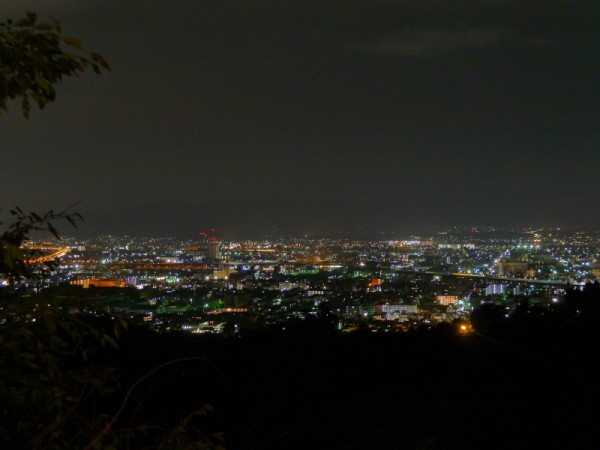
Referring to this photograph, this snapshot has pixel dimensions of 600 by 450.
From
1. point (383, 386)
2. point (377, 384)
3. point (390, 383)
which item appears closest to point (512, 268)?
point (390, 383)

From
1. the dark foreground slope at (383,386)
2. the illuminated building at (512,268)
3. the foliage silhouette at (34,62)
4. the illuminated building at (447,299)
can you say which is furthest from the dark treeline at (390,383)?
the illuminated building at (512,268)

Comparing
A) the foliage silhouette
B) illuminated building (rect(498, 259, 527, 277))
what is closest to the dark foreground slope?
the foliage silhouette

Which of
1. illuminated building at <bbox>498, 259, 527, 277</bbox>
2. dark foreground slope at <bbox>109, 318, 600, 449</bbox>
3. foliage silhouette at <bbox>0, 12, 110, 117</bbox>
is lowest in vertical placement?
illuminated building at <bbox>498, 259, 527, 277</bbox>

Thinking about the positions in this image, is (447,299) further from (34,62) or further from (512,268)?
(34,62)

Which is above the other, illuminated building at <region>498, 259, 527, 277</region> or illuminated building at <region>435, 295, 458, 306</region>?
illuminated building at <region>498, 259, 527, 277</region>

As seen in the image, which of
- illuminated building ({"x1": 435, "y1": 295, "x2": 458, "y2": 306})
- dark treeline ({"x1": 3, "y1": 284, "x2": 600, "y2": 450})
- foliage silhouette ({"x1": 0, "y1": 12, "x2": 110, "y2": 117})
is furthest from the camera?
illuminated building ({"x1": 435, "y1": 295, "x2": 458, "y2": 306})

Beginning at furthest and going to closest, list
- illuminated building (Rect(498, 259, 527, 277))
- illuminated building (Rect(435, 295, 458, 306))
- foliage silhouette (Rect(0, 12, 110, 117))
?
illuminated building (Rect(498, 259, 527, 277)) < illuminated building (Rect(435, 295, 458, 306)) < foliage silhouette (Rect(0, 12, 110, 117))

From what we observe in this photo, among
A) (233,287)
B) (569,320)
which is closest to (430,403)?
(569,320)

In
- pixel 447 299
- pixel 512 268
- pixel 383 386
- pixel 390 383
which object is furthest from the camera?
pixel 512 268

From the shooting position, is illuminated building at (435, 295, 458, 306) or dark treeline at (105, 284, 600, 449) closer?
dark treeline at (105, 284, 600, 449)

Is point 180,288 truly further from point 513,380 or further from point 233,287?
point 513,380

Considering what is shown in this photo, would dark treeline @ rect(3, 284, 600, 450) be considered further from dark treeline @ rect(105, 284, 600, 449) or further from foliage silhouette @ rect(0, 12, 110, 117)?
foliage silhouette @ rect(0, 12, 110, 117)
